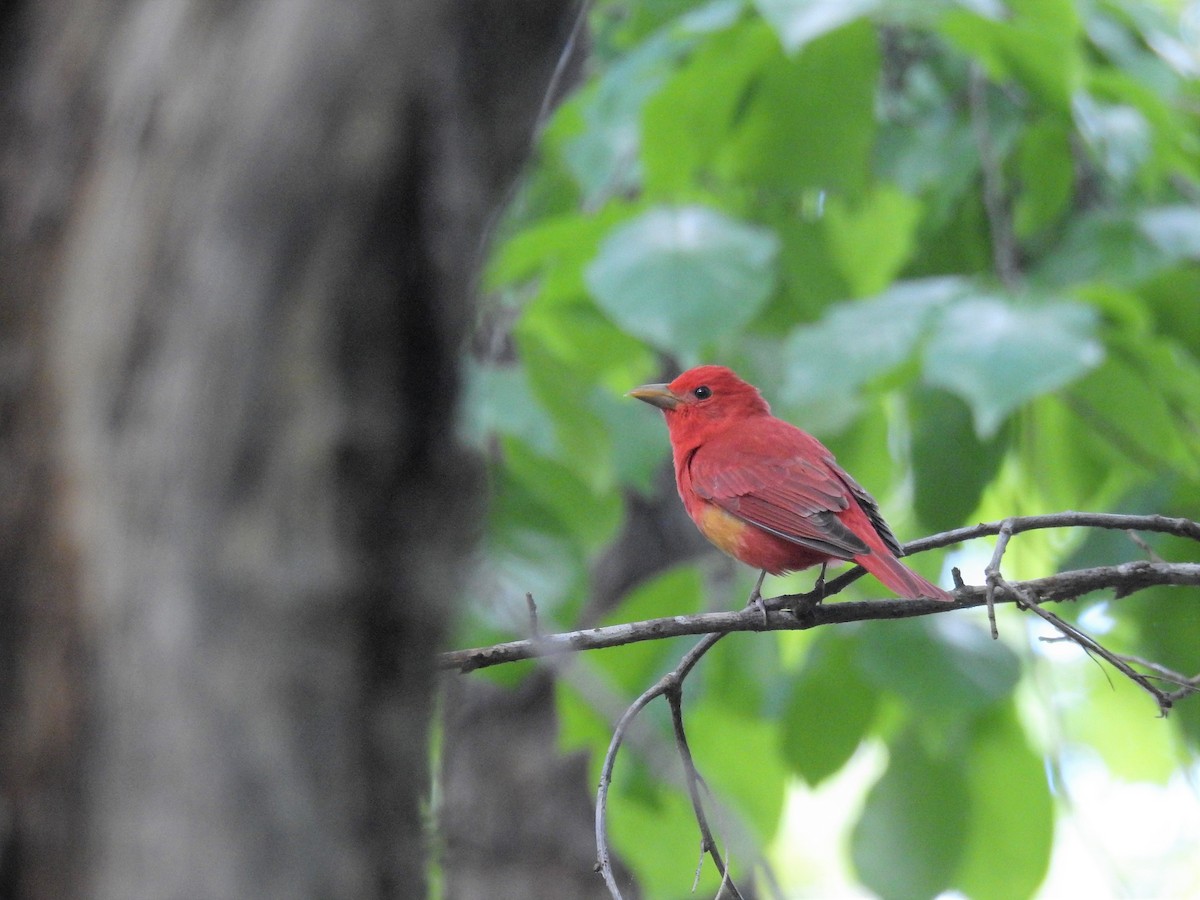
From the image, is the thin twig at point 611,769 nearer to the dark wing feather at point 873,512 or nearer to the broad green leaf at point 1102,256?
the dark wing feather at point 873,512

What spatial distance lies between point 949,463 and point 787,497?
487 mm

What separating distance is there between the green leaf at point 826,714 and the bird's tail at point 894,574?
2.83 ft

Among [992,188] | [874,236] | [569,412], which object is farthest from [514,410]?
[874,236]

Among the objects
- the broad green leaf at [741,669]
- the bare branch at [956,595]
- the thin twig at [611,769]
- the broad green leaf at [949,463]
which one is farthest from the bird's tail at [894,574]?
the broad green leaf at [741,669]

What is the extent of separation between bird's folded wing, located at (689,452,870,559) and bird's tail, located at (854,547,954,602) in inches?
2.4

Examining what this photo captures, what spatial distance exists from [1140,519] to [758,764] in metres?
2.21

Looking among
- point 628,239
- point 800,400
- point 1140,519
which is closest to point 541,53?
point 1140,519

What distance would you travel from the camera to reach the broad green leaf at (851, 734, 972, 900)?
388cm

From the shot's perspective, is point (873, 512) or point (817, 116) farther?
point (817, 116)

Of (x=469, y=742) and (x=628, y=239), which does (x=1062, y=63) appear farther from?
(x=469, y=742)

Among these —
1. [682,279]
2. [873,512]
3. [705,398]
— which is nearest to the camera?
[682,279]

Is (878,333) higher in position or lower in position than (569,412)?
higher

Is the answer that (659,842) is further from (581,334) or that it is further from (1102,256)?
(1102,256)

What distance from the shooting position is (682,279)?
3420 mm
